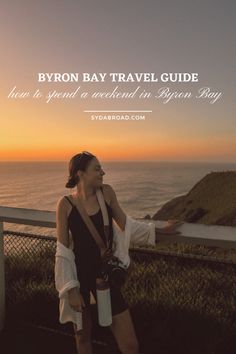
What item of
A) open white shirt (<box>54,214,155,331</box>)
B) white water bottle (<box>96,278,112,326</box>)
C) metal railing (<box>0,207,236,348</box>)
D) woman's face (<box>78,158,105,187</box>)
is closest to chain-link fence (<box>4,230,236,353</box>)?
metal railing (<box>0,207,236,348</box>)

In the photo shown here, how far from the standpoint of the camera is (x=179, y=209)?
66.4 feet

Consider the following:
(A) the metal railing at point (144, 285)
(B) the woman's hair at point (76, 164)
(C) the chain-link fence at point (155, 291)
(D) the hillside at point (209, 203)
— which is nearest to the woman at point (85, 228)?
(B) the woman's hair at point (76, 164)

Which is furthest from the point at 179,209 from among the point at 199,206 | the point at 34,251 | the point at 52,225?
the point at 52,225

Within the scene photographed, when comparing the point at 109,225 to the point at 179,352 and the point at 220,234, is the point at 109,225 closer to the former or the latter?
the point at 220,234

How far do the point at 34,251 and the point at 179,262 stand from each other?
61.8 inches

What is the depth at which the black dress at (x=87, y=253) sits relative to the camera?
2.98 m

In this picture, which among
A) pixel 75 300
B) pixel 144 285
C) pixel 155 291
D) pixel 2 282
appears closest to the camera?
pixel 75 300

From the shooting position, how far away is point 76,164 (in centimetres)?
299

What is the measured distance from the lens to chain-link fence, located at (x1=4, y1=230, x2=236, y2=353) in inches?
152

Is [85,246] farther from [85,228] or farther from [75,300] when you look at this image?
[75,300]

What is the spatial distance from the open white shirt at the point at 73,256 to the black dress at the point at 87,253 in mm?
49

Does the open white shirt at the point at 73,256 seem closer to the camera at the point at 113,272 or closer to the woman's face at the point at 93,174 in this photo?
the camera at the point at 113,272

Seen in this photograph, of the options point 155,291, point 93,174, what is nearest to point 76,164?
point 93,174

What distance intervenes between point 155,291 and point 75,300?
156 centimetres
